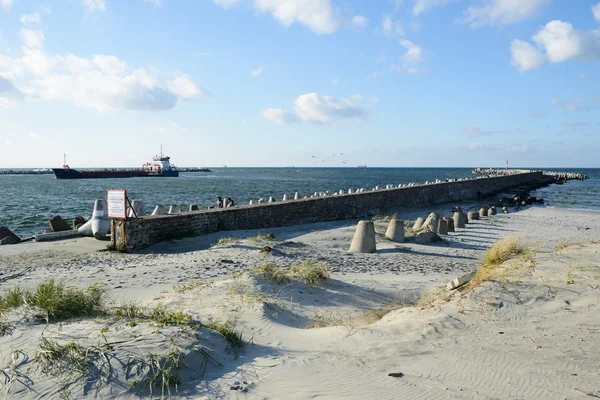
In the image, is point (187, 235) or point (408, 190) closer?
point (187, 235)

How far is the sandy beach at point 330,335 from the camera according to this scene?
12.3 ft

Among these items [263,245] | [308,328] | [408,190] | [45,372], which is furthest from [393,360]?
[408,190]

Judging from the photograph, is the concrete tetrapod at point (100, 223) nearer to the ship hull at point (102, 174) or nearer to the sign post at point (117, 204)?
the sign post at point (117, 204)

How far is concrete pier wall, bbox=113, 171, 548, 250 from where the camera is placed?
37.3ft

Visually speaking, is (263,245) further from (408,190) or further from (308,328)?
(408,190)

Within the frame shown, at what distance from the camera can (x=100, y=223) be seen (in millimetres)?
13180

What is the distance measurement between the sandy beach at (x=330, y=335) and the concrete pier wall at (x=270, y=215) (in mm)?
2395

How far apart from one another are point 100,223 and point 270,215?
5425 millimetres

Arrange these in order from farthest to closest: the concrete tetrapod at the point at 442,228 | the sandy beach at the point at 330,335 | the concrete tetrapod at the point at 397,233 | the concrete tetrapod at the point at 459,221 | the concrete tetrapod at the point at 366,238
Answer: the concrete tetrapod at the point at 459,221 < the concrete tetrapod at the point at 442,228 < the concrete tetrapod at the point at 397,233 < the concrete tetrapod at the point at 366,238 < the sandy beach at the point at 330,335

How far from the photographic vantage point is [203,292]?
665 centimetres

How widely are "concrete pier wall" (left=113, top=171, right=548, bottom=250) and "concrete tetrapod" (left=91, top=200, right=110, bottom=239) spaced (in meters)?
Answer: 2.26

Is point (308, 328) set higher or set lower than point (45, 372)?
lower

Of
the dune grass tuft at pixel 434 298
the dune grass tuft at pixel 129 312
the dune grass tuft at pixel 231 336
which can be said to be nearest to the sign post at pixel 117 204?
the dune grass tuft at pixel 129 312

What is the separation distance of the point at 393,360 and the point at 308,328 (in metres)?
1.58
